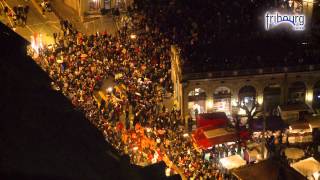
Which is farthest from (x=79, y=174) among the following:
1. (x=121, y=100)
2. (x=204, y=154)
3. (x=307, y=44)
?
(x=307, y=44)

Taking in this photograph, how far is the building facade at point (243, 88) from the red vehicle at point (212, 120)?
382 centimetres

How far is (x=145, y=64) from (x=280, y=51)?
13222 mm

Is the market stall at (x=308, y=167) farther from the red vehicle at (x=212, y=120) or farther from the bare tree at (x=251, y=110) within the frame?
the red vehicle at (x=212, y=120)

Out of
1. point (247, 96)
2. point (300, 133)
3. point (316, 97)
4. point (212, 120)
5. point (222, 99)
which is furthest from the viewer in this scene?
point (316, 97)

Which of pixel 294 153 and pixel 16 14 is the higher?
pixel 16 14

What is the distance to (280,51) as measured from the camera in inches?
1849

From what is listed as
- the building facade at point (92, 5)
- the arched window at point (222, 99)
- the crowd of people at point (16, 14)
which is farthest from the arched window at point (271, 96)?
the crowd of people at point (16, 14)

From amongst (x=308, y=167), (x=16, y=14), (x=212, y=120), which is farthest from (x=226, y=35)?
(x=308, y=167)

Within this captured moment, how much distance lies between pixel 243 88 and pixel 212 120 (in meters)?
7.27

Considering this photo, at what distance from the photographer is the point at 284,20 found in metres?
48.5

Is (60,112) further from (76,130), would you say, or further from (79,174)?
(79,174)

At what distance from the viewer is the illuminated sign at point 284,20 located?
48.3m

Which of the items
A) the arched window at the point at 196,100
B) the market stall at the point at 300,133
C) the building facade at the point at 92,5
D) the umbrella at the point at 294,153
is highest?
the building facade at the point at 92,5

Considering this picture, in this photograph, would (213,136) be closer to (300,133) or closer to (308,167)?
(308,167)
